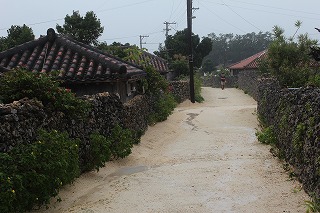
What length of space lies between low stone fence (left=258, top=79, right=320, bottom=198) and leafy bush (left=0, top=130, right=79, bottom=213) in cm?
404

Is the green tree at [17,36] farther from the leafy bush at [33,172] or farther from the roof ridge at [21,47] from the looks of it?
the leafy bush at [33,172]

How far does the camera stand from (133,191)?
7199mm

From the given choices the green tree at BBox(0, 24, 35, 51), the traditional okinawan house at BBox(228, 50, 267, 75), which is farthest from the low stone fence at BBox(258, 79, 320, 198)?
the traditional okinawan house at BBox(228, 50, 267, 75)

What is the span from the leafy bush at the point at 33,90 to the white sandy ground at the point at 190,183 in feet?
5.48

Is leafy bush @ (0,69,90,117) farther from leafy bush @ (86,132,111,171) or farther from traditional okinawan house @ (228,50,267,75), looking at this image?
traditional okinawan house @ (228,50,267,75)

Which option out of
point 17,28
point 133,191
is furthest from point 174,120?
point 17,28

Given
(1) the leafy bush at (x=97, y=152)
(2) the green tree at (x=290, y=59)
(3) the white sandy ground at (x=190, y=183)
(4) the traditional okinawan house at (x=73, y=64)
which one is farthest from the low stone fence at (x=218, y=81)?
(1) the leafy bush at (x=97, y=152)

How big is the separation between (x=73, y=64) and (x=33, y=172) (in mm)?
7210

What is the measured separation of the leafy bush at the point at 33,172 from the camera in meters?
5.10

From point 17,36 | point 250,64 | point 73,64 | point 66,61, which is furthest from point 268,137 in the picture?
point 250,64

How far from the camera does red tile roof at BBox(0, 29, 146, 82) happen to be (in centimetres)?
1162

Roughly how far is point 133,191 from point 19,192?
2408 millimetres

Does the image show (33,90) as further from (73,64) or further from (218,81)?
(218,81)

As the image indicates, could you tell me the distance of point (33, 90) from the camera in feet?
23.7
